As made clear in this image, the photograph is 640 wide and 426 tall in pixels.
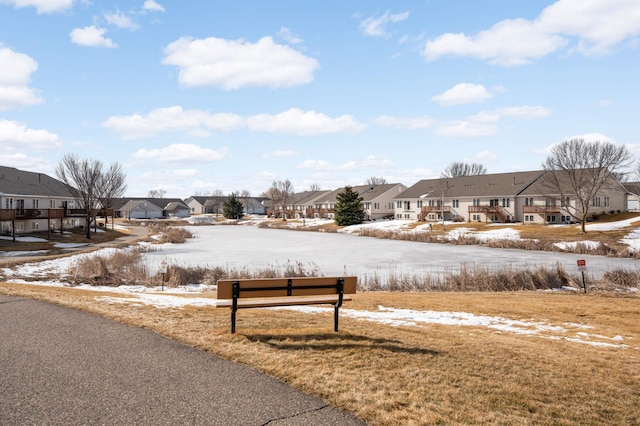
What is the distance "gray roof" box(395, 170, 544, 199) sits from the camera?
66.6 meters

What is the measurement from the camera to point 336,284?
8.80m

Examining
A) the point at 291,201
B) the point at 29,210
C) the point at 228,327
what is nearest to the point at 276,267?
the point at 228,327

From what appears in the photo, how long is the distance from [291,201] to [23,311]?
11836 cm

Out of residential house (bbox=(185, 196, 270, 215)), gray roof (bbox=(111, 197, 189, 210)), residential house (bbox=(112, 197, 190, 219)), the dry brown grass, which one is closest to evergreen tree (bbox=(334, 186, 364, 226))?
the dry brown grass

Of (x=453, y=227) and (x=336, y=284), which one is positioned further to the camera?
(x=453, y=227)

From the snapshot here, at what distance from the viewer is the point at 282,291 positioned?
8.59 metres

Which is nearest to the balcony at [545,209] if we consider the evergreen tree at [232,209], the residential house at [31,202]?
the residential house at [31,202]

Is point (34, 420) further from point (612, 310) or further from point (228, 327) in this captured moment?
point (612, 310)

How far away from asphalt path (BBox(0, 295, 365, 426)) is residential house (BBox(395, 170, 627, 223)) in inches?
2153

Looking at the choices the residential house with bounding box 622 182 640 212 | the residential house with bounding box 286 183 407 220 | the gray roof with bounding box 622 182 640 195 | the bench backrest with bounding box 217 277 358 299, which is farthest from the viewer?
the residential house with bounding box 286 183 407 220

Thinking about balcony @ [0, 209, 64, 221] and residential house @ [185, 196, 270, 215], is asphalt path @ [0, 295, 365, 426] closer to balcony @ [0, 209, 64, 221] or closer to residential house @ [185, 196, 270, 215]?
balcony @ [0, 209, 64, 221]

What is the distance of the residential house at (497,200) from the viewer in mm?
59500

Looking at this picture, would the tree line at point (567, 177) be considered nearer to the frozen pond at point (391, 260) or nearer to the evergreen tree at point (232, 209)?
the frozen pond at point (391, 260)

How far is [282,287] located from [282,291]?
0.26ft
